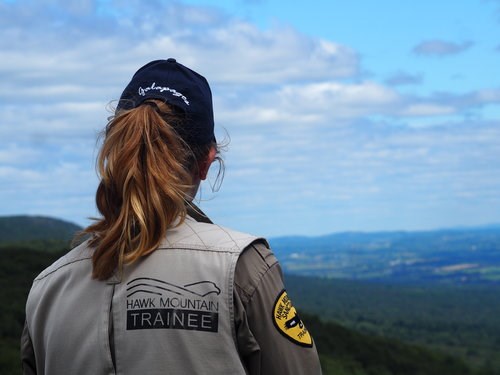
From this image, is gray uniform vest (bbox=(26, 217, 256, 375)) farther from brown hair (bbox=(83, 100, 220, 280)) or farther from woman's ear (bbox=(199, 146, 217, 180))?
woman's ear (bbox=(199, 146, 217, 180))

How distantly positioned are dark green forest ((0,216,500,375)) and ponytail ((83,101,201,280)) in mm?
9342

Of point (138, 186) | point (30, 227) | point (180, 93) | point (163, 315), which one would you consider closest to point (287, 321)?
Answer: point (163, 315)

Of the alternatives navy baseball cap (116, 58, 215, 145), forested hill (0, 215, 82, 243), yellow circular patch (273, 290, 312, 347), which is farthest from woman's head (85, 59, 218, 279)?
forested hill (0, 215, 82, 243)

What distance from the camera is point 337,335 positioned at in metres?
22.0

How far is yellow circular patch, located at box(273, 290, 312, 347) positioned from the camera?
2.63 meters

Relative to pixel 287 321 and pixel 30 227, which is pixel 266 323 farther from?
pixel 30 227

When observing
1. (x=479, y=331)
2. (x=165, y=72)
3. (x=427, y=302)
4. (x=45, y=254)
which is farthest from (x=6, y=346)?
(x=427, y=302)

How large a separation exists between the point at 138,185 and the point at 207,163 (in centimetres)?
36

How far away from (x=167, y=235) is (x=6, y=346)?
10.7 metres

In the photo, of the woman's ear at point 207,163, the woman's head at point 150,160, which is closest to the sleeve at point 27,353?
the woman's head at point 150,160

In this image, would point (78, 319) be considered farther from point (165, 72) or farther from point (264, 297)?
point (165, 72)

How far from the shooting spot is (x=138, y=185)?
2664 mm

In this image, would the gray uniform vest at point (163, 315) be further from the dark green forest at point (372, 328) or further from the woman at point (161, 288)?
the dark green forest at point (372, 328)

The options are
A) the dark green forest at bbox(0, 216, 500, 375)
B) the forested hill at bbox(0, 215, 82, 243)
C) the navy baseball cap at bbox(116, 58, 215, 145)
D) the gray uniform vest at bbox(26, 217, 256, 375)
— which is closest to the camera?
the gray uniform vest at bbox(26, 217, 256, 375)
